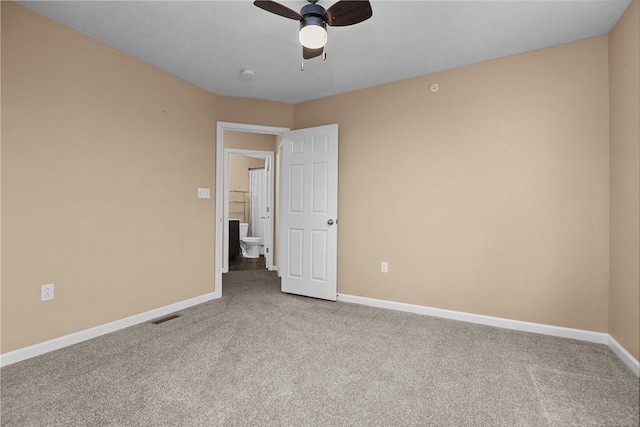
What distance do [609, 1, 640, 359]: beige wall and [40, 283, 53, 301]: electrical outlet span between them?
13.3ft

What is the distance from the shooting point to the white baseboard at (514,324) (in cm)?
222

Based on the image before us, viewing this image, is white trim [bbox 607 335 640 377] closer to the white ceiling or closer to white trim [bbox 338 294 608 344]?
white trim [bbox 338 294 608 344]

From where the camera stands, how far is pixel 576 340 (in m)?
2.51

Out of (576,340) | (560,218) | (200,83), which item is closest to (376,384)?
(576,340)

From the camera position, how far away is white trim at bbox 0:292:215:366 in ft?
6.91

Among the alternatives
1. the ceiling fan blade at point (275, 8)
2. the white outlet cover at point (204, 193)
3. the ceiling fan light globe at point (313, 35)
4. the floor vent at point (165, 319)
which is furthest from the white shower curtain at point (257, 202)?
the ceiling fan blade at point (275, 8)

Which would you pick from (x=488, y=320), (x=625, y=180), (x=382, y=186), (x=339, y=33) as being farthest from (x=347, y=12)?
→ (x=488, y=320)

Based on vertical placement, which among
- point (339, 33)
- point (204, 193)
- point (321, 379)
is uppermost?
point (339, 33)

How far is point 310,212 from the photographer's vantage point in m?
3.80

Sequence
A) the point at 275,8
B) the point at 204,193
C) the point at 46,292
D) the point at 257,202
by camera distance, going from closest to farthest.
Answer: the point at 275,8, the point at 46,292, the point at 204,193, the point at 257,202

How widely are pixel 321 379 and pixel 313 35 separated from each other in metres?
2.17

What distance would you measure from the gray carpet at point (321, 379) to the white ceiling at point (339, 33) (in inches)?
95.7

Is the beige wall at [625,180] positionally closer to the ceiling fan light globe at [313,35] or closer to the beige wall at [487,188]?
the beige wall at [487,188]

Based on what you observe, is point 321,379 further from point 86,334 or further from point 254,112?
point 254,112
